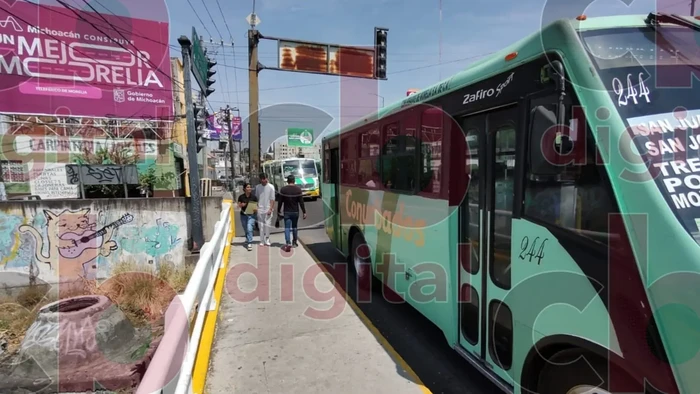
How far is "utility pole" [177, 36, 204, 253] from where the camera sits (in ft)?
31.9

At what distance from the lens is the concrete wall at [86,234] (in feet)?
34.9

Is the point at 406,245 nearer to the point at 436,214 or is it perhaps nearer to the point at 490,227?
the point at 436,214

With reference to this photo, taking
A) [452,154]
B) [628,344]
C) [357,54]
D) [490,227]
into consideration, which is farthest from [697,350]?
[357,54]

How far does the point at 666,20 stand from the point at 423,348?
145 inches

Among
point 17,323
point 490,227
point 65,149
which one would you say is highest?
point 65,149

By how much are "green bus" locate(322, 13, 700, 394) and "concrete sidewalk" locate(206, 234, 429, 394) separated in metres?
0.87

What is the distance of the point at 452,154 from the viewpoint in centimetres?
369

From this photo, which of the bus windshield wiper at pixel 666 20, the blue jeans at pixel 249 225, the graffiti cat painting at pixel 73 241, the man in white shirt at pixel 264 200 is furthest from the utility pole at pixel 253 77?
the bus windshield wiper at pixel 666 20

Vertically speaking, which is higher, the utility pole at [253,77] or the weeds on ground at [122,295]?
the utility pole at [253,77]

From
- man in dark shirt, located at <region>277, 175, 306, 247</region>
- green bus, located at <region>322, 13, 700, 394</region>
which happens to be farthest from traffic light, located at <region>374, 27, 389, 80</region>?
green bus, located at <region>322, 13, 700, 394</region>

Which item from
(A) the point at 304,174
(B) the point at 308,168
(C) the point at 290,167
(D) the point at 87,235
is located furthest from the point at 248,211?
(B) the point at 308,168

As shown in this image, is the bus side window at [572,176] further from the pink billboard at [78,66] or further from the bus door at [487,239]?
the pink billboard at [78,66]

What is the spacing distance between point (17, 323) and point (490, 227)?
10965 millimetres

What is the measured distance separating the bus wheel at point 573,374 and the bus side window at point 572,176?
28.3 inches
